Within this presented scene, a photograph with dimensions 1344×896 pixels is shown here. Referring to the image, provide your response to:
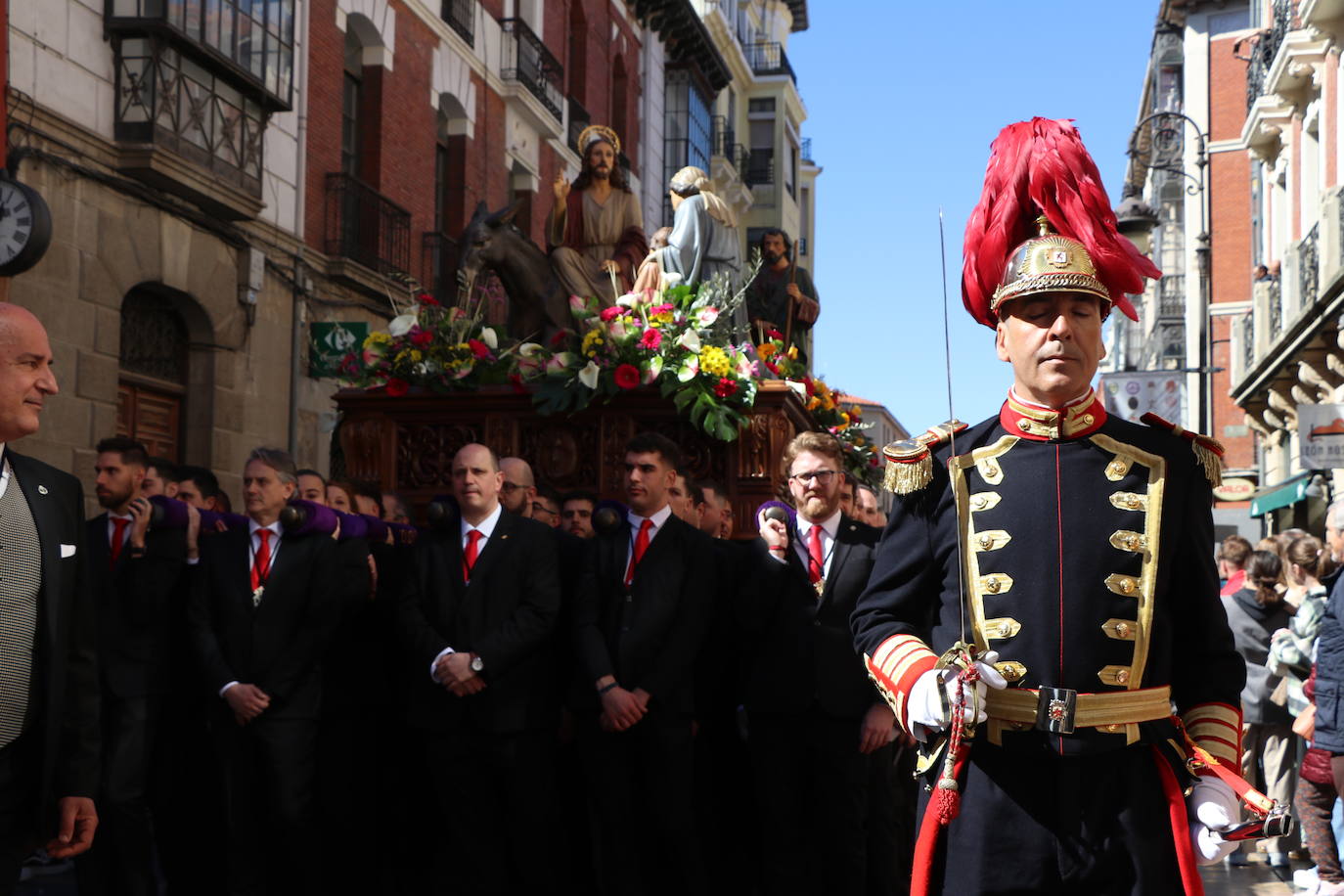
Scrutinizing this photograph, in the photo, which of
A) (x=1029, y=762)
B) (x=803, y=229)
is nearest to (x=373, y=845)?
(x=1029, y=762)

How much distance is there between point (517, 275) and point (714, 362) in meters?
1.98

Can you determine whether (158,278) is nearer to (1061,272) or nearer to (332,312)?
(332,312)

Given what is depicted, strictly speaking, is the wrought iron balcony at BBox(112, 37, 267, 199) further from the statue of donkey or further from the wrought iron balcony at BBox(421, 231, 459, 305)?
the wrought iron balcony at BBox(421, 231, 459, 305)

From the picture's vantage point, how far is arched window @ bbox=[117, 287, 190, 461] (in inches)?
569

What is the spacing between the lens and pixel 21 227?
9695 mm

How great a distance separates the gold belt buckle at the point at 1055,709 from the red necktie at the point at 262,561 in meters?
4.52

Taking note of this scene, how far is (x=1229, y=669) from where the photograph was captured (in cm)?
325

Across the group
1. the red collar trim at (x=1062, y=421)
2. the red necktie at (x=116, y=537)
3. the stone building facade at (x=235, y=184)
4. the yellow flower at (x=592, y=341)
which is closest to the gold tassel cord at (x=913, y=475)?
the red collar trim at (x=1062, y=421)

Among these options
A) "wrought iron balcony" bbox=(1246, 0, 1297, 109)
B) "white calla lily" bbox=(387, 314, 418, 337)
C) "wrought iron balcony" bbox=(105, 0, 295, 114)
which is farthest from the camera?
"wrought iron balcony" bbox=(1246, 0, 1297, 109)

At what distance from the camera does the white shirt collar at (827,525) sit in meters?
6.66

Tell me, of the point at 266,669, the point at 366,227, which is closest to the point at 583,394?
the point at 266,669

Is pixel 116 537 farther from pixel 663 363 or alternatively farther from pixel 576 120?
pixel 576 120

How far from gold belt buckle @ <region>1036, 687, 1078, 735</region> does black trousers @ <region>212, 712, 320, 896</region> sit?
14.2 feet

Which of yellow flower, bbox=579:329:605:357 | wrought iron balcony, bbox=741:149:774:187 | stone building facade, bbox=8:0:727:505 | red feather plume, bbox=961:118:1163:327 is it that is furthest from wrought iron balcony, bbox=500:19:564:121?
red feather plume, bbox=961:118:1163:327
